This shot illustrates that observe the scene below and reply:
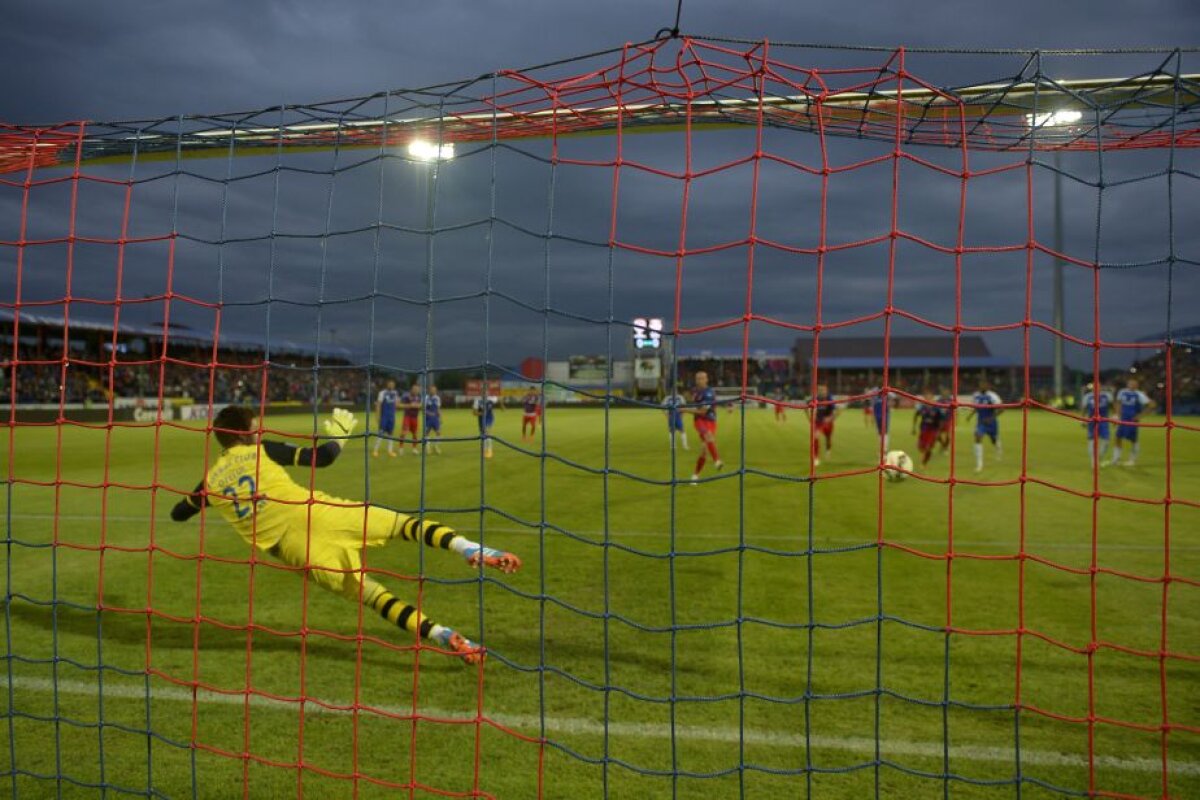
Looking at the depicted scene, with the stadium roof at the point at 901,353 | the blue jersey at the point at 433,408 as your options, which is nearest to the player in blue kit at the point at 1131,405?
the blue jersey at the point at 433,408

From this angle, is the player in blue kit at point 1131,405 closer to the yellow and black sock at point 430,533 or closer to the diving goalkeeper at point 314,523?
the yellow and black sock at point 430,533

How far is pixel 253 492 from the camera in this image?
468cm

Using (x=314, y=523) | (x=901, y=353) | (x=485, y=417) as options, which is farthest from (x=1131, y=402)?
(x=901, y=353)

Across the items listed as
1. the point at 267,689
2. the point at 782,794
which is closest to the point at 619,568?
the point at 267,689

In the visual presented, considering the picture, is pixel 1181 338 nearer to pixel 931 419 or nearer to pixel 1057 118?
pixel 1057 118

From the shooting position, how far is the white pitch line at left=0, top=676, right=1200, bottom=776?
366 centimetres

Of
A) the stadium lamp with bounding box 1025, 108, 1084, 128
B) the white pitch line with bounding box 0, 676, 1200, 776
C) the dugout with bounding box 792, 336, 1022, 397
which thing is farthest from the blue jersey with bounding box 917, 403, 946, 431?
the dugout with bounding box 792, 336, 1022, 397

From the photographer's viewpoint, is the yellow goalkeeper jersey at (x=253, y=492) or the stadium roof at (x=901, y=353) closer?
the yellow goalkeeper jersey at (x=253, y=492)

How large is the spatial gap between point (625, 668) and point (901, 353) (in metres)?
95.5

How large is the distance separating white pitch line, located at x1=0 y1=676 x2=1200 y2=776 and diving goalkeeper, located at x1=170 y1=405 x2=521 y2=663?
0.66m

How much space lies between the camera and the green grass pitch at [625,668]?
3506mm

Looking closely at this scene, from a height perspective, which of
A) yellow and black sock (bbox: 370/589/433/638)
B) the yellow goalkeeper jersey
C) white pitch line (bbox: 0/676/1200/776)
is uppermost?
the yellow goalkeeper jersey

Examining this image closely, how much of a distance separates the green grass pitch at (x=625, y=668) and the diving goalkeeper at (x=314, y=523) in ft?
0.99

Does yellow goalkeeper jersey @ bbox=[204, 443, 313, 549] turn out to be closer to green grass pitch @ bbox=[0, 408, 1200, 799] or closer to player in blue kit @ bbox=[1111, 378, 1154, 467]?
green grass pitch @ bbox=[0, 408, 1200, 799]
